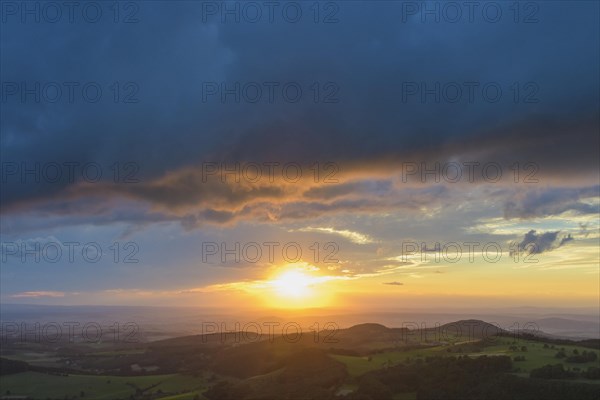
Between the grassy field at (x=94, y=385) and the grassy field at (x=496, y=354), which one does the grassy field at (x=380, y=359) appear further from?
the grassy field at (x=94, y=385)

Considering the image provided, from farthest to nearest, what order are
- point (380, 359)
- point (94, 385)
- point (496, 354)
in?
point (380, 359) → point (94, 385) → point (496, 354)

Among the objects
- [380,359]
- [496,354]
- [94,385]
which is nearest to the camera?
[496,354]

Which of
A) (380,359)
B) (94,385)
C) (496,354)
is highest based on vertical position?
(496,354)

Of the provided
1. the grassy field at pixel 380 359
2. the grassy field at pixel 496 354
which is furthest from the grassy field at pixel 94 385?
the grassy field at pixel 496 354

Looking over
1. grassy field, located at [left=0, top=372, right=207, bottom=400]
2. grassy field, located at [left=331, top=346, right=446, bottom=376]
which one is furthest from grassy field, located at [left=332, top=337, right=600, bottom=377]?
grassy field, located at [left=0, top=372, right=207, bottom=400]

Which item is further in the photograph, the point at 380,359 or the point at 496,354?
the point at 380,359

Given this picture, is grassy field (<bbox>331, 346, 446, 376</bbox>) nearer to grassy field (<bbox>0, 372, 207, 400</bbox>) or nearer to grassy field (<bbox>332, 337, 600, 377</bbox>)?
grassy field (<bbox>332, 337, 600, 377</bbox>)

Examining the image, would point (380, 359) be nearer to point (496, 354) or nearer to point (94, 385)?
point (496, 354)

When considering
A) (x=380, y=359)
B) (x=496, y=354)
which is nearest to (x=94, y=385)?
(x=380, y=359)
